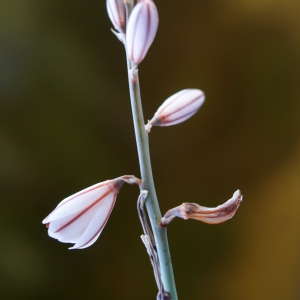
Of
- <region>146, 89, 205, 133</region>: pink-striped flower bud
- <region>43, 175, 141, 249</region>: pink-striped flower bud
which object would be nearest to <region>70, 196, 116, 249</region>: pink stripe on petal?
<region>43, 175, 141, 249</region>: pink-striped flower bud

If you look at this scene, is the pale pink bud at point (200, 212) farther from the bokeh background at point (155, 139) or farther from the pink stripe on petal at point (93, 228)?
the bokeh background at point (155, 139)

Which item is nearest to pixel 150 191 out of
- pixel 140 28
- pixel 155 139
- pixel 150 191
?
pixel 150 191

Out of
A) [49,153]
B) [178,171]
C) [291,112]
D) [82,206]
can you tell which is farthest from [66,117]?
[291,112]

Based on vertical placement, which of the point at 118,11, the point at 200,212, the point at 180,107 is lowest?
the point at 200,212

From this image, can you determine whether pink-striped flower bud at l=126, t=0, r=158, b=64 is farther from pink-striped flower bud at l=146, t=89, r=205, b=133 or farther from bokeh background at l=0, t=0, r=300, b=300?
bokeh background at l=0, t=0, r=300, b=300

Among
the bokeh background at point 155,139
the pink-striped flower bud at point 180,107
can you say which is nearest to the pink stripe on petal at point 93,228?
the pink-striped flower bud at point 180,107

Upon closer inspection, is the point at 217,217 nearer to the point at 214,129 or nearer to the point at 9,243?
the point at 214,129

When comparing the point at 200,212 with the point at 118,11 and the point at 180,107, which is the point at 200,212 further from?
the point at 118,11
